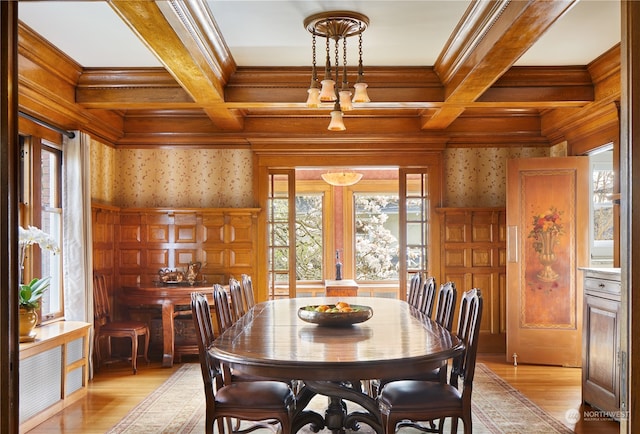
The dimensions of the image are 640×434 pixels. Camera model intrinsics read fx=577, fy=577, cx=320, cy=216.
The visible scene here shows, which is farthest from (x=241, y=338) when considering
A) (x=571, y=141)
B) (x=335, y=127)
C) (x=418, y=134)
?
(x=571, y=141)

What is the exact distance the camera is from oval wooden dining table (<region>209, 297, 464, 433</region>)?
8.50 feet

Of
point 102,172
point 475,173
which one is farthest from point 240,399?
point 475,173

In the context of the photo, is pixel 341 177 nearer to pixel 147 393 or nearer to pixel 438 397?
pixel 147 393

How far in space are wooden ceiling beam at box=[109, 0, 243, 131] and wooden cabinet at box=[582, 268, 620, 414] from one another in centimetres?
330

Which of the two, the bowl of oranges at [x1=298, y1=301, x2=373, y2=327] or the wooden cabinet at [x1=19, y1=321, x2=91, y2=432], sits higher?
the bowl of oranges at [x1=298, y1=301, x2=373, y2=327]

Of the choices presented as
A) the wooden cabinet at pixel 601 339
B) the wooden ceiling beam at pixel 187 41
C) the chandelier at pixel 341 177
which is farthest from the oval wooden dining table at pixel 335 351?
the chandelier at pixel 341 177

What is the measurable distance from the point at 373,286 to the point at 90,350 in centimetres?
506

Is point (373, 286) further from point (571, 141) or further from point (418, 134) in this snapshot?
point (571, 141)

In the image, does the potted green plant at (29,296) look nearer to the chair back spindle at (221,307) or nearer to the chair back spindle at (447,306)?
the chair back spindle at (221,307)

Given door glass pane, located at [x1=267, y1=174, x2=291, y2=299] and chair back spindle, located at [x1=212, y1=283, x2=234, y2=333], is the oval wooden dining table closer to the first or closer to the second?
chair back spindle, located at [x1=212, y1=283, x2=234, y2=333]

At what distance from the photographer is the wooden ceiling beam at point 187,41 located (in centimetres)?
321

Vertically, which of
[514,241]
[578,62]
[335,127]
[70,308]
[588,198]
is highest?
[578,62]

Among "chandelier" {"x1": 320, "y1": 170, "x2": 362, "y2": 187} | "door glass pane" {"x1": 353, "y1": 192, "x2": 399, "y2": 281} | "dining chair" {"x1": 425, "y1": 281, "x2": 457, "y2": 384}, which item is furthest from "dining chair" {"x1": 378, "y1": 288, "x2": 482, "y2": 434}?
"door glass pane" {"x1": 353, "y1": 192, "x2": 399, "y2": 281}

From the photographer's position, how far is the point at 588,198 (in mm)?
6070
